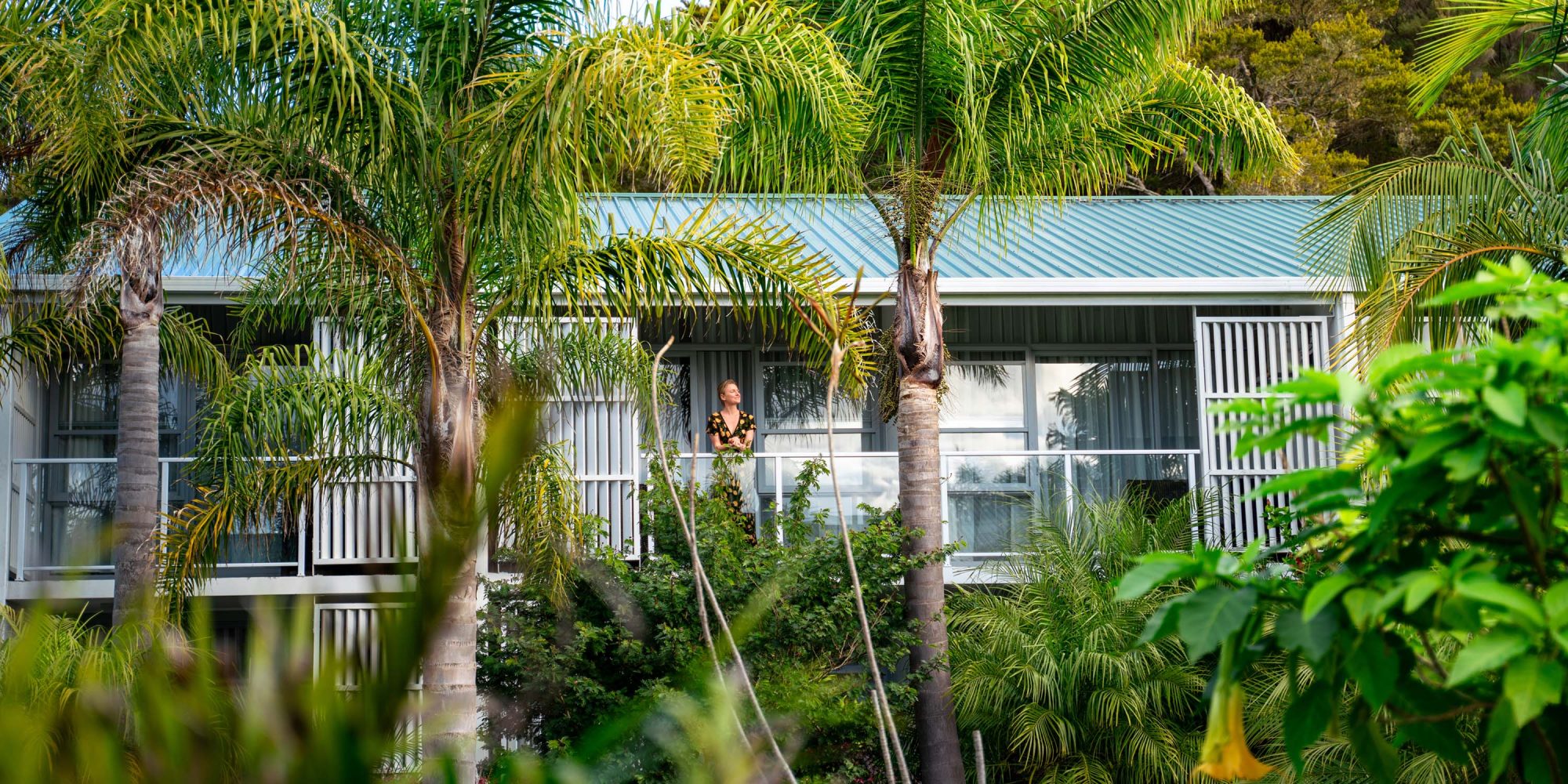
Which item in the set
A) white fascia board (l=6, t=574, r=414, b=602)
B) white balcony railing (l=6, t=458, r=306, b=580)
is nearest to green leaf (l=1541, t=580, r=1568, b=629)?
white balcony railing (l=6, t=458, r=306, b=580)

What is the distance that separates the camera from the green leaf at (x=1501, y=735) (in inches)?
89.4

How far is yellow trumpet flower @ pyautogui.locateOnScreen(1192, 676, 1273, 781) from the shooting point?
2643 millimetres

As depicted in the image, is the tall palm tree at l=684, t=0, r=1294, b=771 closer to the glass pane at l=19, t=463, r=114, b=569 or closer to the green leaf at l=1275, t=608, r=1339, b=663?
the glass pane at l=19, t=463, r=114, b=569

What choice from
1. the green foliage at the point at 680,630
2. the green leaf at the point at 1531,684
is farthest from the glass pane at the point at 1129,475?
the green leaf at the point at 1531,684

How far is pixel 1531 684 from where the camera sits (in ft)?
7.22

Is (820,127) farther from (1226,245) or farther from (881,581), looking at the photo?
(1226,245)

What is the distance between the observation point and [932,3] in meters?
9.05

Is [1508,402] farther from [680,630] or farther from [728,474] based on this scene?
[728,474]

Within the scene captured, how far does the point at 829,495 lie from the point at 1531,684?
399 inches

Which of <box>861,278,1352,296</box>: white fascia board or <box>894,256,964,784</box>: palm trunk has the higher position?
<box>861,278,1352,296</box>: white fascia board

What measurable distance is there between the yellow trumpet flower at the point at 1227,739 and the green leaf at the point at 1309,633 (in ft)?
0.55

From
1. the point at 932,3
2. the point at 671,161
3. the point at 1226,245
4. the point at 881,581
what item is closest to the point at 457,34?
the point at 671,161

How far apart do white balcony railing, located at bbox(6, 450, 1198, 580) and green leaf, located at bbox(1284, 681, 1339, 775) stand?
8.72 metres

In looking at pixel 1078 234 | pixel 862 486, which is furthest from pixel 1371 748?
pixel 1078 234
